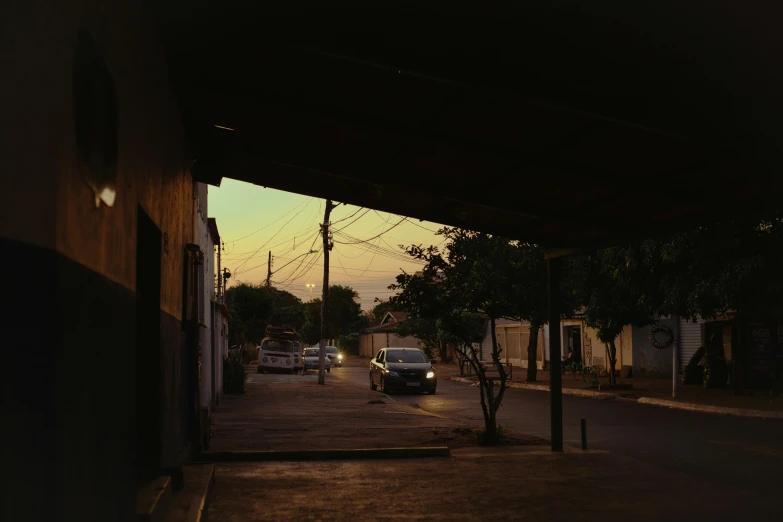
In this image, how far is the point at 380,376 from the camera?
30.6 metres

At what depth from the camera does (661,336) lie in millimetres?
33969

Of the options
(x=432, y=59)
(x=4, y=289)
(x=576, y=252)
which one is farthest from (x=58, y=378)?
(x=576, y=252)

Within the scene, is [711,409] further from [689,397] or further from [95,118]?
[95,118]

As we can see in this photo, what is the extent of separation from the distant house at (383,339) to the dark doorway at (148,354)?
221 feet

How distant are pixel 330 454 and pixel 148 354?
194 inches

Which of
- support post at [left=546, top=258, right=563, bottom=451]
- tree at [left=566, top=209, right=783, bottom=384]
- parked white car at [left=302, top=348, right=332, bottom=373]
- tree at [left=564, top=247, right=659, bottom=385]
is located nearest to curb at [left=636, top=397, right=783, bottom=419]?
tree at [left=566, top=209, right=783, bottom=384]

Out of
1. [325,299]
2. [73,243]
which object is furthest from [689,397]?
[73,243]

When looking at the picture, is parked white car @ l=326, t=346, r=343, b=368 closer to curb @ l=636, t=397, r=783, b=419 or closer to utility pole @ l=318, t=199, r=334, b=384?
utility pole @ l=318, t=199, r=334, b=384

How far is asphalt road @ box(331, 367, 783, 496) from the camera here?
1112cm

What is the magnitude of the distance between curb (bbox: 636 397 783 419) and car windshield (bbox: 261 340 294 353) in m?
26.7

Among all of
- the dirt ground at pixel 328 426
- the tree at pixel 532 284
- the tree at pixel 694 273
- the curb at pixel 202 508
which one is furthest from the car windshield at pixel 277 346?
the curb at pixel 202 508

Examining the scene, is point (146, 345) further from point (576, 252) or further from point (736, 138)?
point (576, 252)

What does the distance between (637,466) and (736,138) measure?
17.3ft

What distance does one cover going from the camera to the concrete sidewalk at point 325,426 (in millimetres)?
13617
